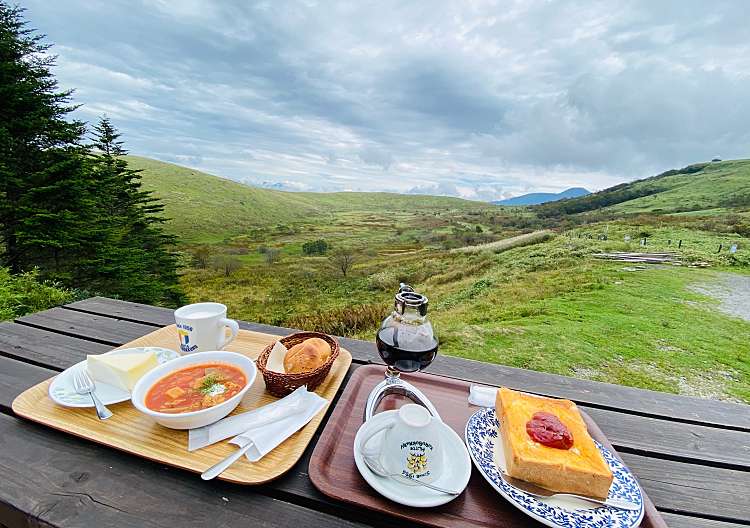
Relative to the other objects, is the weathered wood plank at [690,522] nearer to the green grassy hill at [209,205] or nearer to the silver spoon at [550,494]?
the silver spoon at [550,494]

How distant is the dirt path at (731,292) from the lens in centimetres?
656

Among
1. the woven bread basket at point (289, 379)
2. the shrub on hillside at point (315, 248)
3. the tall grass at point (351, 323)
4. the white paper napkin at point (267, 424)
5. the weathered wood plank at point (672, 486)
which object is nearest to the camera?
the weathered wood plank at point (672, 486)

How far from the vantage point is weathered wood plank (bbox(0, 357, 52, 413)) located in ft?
3.92

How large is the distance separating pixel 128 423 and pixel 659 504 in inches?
63.9

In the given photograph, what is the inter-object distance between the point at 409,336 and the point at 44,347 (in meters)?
1.84

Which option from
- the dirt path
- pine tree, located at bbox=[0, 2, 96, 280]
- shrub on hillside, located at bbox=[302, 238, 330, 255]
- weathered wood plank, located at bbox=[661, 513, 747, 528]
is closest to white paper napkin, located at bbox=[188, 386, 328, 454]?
weathered wood plank, located at bbox=[661, 513, 747, 528]

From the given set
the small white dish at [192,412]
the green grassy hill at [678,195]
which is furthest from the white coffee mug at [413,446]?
the green grassy hill at [678,195]

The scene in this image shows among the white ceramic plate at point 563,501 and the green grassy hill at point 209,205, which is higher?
the green grassy hill at point 209,205

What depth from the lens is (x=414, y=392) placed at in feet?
4.09

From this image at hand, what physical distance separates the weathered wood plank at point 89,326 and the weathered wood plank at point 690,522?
2.29m

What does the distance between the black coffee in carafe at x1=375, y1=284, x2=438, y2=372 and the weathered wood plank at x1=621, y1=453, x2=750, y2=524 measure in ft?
2.43

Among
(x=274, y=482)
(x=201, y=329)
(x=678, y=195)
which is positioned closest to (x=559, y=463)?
(x=274, y=482)

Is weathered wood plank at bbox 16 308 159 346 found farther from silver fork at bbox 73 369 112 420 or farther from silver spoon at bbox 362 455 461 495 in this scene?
silver spoon at bbox 362 455 461 495

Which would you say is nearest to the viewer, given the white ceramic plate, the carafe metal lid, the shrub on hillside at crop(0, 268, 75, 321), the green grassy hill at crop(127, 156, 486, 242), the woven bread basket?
the white ceramic plate
